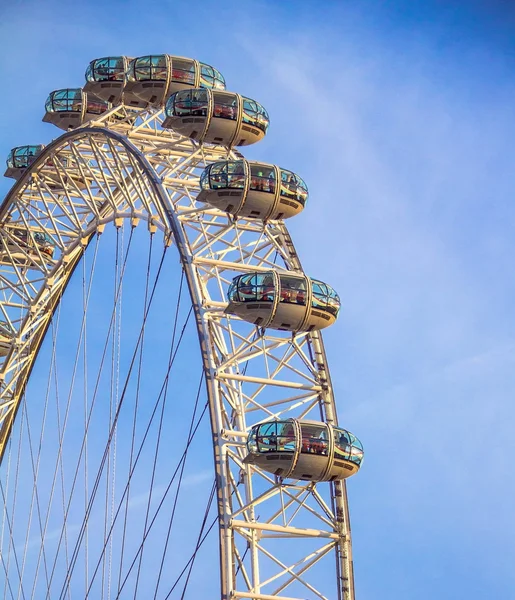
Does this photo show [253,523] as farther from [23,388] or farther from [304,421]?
[23,388]

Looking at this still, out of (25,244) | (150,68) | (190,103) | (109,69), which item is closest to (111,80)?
(109,69)

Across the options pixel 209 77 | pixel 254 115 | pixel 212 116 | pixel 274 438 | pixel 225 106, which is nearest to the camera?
pixel 274 438

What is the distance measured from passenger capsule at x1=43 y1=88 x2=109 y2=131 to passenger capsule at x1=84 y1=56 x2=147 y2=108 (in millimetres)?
3252

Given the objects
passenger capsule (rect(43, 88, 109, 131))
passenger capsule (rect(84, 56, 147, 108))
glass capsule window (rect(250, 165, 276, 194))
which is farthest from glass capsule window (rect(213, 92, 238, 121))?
passenger capsule (rect(43, 88, 109, 131))

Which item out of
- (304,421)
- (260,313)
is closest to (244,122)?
(260,313)

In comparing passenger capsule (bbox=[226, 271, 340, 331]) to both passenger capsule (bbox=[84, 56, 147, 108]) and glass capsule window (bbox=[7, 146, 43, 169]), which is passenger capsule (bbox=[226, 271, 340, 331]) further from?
glass capsule window (bbox=[7, 146, 43, 169])

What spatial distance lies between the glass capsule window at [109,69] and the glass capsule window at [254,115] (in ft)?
17.5

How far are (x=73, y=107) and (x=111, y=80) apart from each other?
4127 millimetres

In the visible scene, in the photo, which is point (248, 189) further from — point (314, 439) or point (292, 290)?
point (314, 439)

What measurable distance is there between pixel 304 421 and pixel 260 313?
11.7ft

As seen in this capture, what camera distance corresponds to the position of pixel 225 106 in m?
52.5

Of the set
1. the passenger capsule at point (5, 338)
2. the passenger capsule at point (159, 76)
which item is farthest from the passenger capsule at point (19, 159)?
the passenger capsule at point (159, 76)

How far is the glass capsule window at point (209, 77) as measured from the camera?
56156 mm

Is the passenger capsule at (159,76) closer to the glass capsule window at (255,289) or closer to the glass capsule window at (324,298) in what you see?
the glass capsule window at (255,289)
